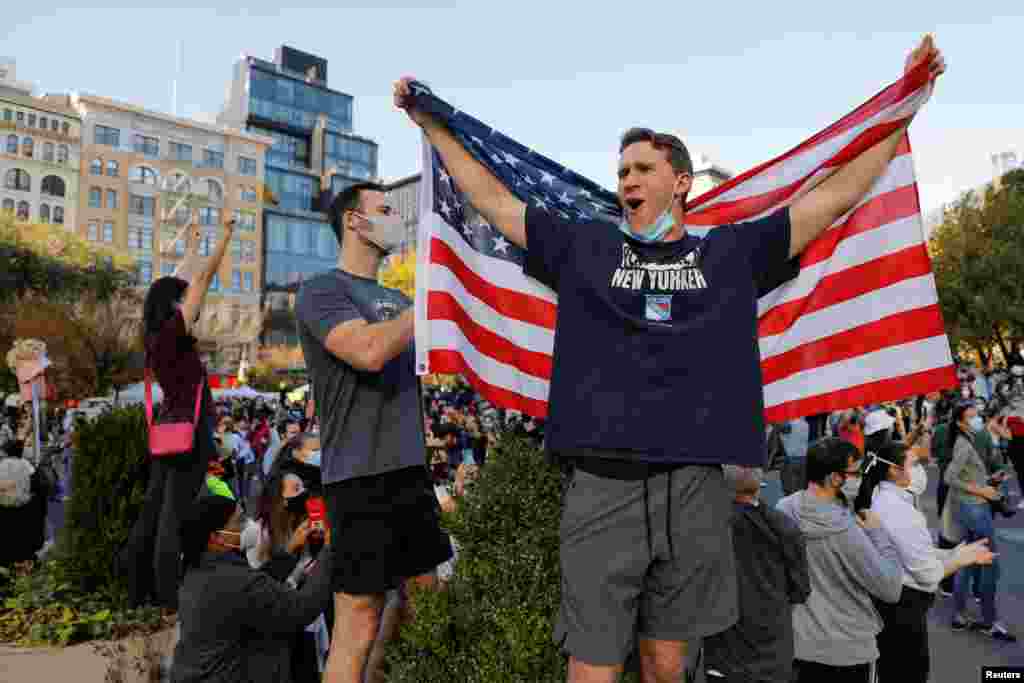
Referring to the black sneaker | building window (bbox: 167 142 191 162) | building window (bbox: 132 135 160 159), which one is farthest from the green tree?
building window (bbox: 132 135 160 159)

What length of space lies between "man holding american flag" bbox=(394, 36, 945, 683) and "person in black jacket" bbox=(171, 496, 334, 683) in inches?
64.9

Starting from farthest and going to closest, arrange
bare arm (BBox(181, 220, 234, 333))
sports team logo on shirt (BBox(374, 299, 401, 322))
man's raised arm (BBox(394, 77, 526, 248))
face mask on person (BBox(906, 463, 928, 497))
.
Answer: face mask on person (BBox(906, 463, 928, 497)) < bare arm (BBox(181, 220, 234, 333)) < sports team logo on shirt (BBox(374, 299, 401, 322)) < man's raised arm (BBox(394, 77, 526, 248))

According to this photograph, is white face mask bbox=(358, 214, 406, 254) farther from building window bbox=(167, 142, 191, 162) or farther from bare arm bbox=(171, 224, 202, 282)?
building window bbox=(167, 142, 191, 162)

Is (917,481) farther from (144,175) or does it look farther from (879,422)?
(144,175)

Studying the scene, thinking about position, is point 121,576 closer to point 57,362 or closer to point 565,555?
point 565,555

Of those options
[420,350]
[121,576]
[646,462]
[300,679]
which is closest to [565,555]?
[646,462]

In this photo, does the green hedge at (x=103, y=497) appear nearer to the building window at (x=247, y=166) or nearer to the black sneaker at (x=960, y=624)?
the black sneaker at (x=960, y=624)

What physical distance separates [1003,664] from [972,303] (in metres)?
33.4

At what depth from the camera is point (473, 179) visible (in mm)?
2660

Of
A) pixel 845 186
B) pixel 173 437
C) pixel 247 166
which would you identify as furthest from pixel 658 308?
pixel 247 166

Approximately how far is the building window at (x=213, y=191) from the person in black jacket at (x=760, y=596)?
78.6 m

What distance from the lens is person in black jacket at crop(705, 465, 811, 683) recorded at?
3.74 m

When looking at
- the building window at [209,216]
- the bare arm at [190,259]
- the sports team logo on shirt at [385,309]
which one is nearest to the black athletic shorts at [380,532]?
the sports team logo on shirt at [385,309]

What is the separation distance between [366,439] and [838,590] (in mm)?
2778
